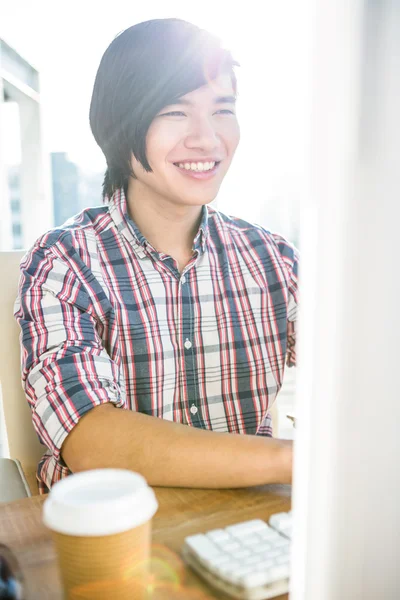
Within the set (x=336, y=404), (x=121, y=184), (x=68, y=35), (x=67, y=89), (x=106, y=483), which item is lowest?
(x=106, y=483)

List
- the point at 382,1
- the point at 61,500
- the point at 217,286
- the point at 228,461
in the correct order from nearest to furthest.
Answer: the point at 382,1, the point at 61,500, the point at 228,461, the point at 217,286

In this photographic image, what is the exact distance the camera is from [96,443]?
30.2 inches

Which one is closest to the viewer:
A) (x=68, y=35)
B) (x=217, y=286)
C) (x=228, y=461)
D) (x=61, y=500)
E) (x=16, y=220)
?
(x=61, y=500)

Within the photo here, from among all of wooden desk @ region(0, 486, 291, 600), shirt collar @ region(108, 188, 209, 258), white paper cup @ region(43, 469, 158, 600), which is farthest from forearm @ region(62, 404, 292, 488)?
shirt collar @ region(108, 188, 209, 258)

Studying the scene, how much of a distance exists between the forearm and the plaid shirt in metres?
0.10

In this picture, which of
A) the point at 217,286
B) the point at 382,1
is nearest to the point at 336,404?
the point at 382,1

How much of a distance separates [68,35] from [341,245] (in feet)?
12.0

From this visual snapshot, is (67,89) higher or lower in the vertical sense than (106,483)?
higher

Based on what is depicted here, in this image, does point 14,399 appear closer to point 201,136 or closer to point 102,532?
point 201,136

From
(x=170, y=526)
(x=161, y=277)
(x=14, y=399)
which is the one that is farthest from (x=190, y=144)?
(x=170, y=526)

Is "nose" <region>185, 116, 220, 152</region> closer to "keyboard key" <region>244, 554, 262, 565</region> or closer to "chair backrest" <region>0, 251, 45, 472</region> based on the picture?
"chair backrest" <region>0, 251, 45, 472</region>

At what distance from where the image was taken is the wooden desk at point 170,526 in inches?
18.8

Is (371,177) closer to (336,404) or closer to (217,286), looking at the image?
(336,404)

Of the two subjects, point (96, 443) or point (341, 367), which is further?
point (96, 443)
